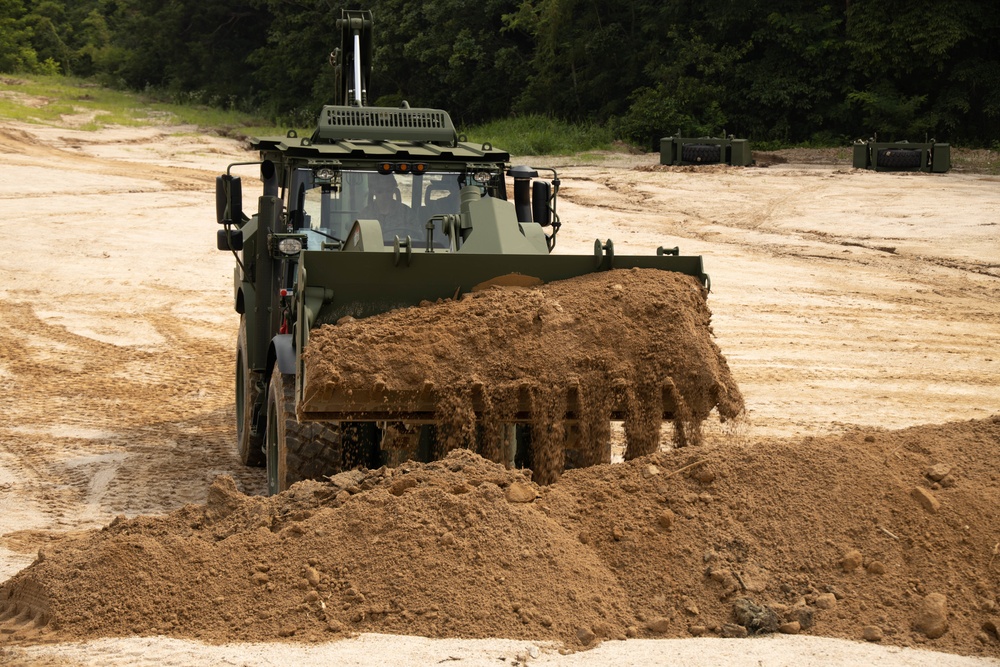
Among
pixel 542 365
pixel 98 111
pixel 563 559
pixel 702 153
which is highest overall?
pixel 98 111

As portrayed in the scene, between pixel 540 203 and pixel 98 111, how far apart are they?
32.5m

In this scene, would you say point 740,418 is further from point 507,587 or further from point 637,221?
point 637,221

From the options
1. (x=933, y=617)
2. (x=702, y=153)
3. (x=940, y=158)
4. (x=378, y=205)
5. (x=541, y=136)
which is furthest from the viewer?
(x=541, y=136)

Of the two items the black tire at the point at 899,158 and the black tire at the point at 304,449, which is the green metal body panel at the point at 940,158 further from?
the black tire at the point at 304,449

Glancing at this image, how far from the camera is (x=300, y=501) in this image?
587 cm

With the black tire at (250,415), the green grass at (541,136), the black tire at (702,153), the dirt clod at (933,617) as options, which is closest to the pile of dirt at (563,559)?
the dirt clod at (933,617)

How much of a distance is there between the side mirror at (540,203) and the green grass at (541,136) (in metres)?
24.7

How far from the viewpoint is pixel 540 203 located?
8.58 m

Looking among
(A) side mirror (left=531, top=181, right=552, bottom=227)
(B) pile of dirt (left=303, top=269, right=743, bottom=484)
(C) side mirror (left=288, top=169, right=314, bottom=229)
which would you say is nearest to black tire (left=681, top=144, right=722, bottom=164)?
(A) side mirror (left=531, top=181, right=552, bottom=227)

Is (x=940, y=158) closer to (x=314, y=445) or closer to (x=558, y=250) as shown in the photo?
(x=558, y=250)

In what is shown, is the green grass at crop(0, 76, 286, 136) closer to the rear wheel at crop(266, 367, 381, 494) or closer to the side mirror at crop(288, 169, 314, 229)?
the side mirror at crop(288, 169, 314, 229)

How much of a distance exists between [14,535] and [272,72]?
150 ft

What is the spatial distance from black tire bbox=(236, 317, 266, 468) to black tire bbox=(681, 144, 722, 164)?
22879 mm

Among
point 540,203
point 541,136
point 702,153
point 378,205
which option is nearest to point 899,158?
point 702,153
